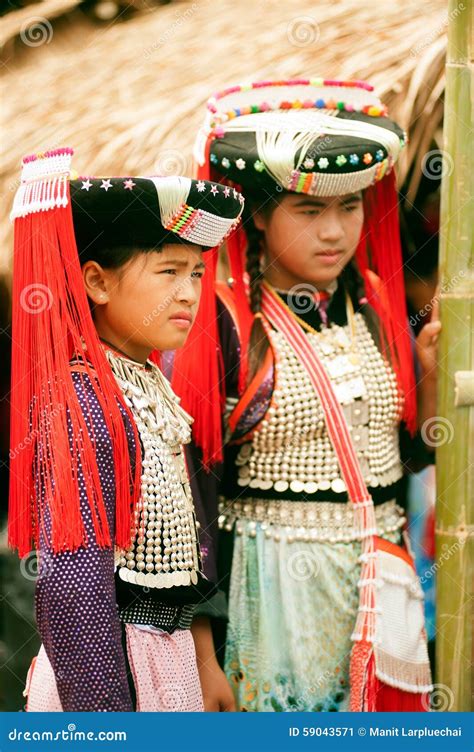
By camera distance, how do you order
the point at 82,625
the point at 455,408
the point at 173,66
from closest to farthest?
the point at 82,625 < the point at 455,408 < the point at 173,66

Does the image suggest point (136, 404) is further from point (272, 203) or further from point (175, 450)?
point (272, 203)

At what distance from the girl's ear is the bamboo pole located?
927 millimetres

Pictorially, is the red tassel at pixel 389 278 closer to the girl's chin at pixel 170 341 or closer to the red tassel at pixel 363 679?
the red tassel at pixel 363 679

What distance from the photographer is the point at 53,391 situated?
204 cm

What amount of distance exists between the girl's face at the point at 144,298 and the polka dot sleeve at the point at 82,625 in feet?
1.16

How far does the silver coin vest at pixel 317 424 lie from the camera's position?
2775 mm

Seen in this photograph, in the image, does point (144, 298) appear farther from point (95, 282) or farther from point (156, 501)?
point (156, 501)

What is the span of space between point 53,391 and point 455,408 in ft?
3.67

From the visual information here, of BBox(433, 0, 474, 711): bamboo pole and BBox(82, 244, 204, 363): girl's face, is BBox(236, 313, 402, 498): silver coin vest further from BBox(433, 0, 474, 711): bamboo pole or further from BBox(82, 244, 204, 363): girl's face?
BBox(82, 244, 204, 363): girl's face

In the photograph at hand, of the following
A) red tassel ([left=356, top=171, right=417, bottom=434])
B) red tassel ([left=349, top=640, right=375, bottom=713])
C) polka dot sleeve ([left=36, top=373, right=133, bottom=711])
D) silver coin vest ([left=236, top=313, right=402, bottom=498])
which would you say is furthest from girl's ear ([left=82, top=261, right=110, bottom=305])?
red tassel ([left=349, top=640, right=375, bottom=713])

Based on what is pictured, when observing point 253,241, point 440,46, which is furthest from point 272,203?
point 440,46

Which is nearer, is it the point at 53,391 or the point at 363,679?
the point at 53,391

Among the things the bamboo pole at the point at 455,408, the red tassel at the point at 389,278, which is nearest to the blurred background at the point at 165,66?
the red tassel at the point at 389,278

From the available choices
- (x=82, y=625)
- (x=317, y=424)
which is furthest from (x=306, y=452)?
(x=82, y=625)
